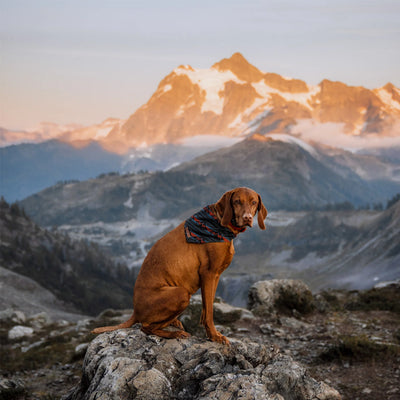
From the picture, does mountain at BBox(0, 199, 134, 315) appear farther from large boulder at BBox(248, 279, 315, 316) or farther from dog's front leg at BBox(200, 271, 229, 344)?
dog's front leg at BBox(200, 271, 229, 344)

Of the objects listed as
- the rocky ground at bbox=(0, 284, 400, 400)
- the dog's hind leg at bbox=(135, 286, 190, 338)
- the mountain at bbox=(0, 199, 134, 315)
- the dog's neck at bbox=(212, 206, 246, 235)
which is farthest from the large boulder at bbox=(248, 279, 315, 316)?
the mountain at bbox=(0, 199, 134, 315)

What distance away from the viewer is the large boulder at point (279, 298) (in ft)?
69.2

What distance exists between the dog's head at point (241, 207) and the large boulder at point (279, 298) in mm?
12733

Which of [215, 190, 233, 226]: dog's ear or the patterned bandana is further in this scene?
the patterned bandana

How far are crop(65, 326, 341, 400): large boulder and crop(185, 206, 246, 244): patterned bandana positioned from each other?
2.13 metres

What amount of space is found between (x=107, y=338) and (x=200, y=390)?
8.26ft

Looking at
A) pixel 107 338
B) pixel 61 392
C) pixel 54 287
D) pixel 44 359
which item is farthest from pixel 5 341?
pixel 54 287

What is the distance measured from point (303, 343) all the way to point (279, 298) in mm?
5563

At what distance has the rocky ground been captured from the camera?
12.5 meters

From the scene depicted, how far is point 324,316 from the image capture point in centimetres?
2091

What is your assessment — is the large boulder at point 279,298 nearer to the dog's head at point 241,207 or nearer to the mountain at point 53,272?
the dog's head at point 241,207

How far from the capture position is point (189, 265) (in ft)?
29.7

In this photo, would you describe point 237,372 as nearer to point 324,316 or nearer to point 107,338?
point 107,338

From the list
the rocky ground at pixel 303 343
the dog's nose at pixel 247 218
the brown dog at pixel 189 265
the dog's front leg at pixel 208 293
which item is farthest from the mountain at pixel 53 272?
the dog's nose at pixel 247 218
